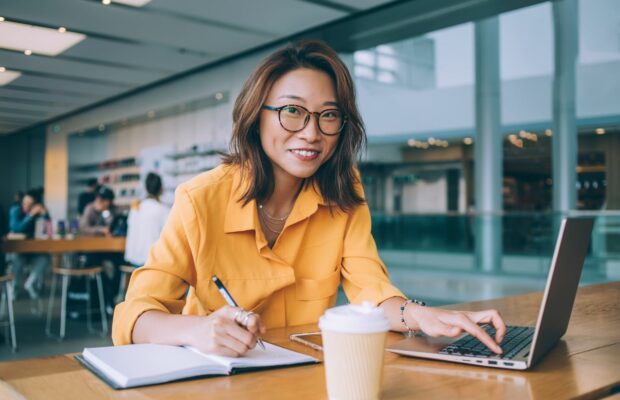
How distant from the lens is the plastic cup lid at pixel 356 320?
2.24 feet

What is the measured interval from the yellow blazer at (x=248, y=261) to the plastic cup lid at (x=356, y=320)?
55 centimetres

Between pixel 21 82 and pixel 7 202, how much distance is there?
7.97 meters

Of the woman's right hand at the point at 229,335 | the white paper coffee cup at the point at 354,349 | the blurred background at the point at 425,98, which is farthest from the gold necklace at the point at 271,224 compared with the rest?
the blurred background at the point at 425,98

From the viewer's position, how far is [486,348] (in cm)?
105

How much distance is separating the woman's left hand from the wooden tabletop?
4354 mm

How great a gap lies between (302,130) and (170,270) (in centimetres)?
43

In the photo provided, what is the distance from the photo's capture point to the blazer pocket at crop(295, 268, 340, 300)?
1.44m

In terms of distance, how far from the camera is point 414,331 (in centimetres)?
126

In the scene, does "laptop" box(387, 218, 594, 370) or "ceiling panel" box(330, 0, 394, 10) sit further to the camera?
"ceiling panel" box(330, 0, 394, 10)

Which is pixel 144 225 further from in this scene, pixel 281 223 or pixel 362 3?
pixel 281 223

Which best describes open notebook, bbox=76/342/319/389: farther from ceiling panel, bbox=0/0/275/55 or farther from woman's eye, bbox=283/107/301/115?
ceiling panel, bbox=0/0/275/55

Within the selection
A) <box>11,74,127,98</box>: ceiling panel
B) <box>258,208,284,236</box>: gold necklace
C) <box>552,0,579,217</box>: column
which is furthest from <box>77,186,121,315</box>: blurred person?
<box>258,208,284,236</box>: gold necklace

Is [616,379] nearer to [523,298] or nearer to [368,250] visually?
[368,250]

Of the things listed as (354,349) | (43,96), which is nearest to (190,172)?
(43,96)
